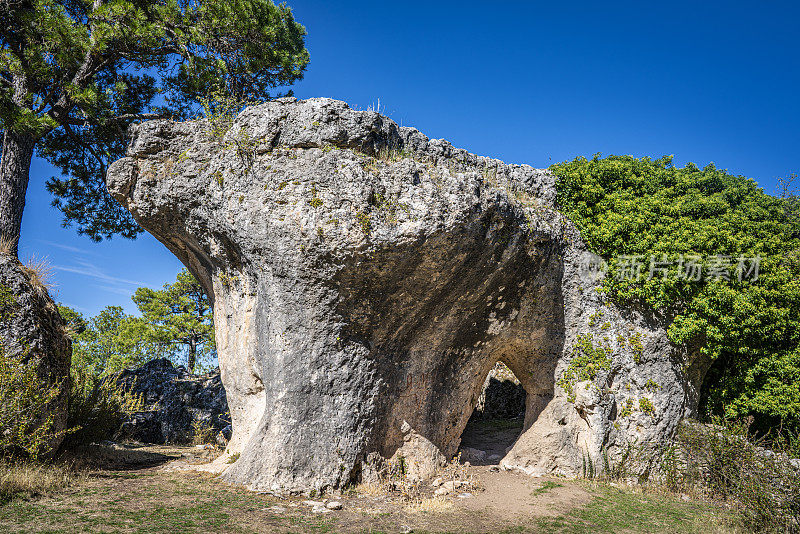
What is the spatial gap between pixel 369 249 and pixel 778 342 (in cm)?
1040

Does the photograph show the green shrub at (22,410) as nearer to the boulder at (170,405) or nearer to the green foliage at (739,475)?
the boulder at (170,405)

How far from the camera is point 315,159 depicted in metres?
9.09

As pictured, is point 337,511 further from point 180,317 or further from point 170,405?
point 180,317

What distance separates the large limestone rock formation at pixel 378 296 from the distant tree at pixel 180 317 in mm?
14067

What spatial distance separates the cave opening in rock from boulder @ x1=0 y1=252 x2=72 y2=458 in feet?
29.4

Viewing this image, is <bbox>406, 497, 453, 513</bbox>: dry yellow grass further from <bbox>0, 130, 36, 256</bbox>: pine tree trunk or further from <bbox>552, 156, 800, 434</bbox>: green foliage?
<bbox>0, 130, 36, 256</bbox>: pine tree trunk

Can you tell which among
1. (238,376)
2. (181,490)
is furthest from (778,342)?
(181,490)

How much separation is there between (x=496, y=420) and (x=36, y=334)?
556 inches

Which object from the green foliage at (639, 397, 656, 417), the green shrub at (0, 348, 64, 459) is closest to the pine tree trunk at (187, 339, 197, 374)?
the green shrub at (0, 348, 64, 459)

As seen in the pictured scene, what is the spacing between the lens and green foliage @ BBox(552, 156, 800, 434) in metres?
10.8

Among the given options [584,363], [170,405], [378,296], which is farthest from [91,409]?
[584,363]

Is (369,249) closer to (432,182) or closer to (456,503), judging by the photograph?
(432,182)

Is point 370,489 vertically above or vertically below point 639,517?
above

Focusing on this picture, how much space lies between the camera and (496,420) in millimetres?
17156
